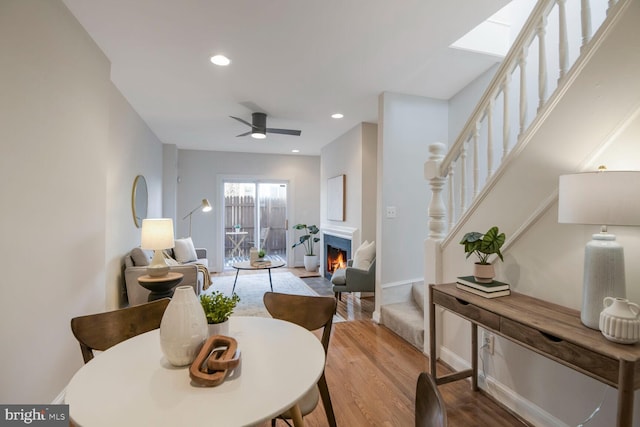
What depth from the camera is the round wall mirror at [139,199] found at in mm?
3959

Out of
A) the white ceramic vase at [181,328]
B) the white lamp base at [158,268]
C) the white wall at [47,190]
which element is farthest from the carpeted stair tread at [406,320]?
the white wall at [47,190]

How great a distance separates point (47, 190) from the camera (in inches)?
69.0

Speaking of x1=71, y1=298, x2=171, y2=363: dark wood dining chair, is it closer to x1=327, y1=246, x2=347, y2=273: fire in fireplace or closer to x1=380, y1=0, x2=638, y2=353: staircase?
x1=380, y1=0, x2=638, y2=353: staircase

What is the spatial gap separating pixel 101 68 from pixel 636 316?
11.9 feet

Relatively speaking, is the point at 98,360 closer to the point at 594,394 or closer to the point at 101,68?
the point at 594,394

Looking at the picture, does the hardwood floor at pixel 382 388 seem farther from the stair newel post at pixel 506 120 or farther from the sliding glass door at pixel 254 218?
the sliding glass door at pixel 254 218

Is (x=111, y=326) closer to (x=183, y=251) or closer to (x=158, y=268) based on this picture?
(x=158, y=268)

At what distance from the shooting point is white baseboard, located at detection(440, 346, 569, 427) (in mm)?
1656

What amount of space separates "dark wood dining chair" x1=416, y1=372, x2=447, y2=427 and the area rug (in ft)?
9.56

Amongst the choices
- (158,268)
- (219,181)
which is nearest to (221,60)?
(158,268)

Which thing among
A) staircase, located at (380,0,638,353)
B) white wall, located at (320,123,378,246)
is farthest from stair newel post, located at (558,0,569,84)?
white wall, located at (320,123,378,246)

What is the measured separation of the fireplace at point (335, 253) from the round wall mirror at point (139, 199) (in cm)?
305

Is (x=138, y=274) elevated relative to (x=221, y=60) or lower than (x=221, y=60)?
lower
